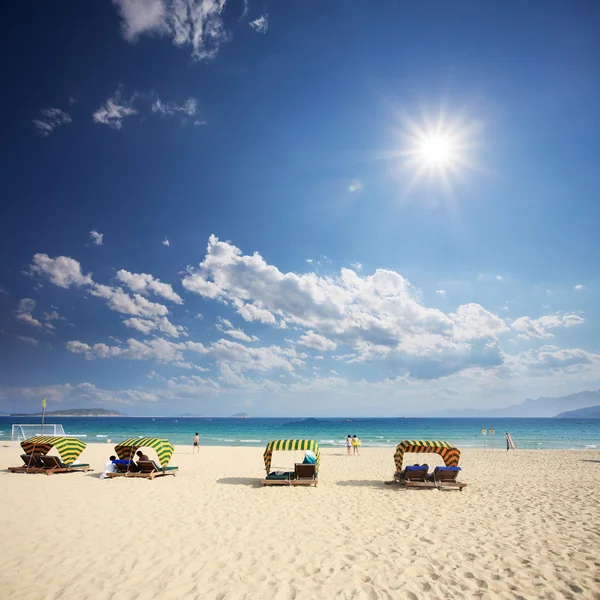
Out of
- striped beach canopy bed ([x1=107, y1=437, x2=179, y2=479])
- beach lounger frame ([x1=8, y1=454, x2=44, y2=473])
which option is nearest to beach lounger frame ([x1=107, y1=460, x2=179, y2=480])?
striped beach canopy bed ([x1=107, y1=437, x2=179, y2=479])

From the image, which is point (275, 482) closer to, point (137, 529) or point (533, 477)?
point (137, 529)

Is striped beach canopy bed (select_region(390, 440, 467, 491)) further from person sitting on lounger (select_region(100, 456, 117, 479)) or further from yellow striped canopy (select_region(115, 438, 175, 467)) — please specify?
person sitting on lounger (select_region(100, 456, 117, 479))

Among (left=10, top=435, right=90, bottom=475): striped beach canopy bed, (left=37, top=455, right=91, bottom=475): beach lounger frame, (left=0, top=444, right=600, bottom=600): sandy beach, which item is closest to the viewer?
(left=0, top=444, right=600, bottom=600): sandy beach

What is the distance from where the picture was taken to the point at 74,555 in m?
Answer: 7.60

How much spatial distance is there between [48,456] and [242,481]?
29.3 feet

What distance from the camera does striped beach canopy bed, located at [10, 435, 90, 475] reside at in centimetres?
1748

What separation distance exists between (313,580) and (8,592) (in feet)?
15.4

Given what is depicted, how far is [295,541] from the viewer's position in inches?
332

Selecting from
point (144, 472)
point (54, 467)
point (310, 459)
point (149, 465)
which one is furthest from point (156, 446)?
point (310, 459)

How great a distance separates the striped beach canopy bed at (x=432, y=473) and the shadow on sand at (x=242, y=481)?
5.45 m

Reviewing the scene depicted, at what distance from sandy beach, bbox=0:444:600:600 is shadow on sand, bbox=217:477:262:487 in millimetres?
864

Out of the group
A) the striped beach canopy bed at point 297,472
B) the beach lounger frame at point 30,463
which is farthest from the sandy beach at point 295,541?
the beach lounger frame at point 30,463

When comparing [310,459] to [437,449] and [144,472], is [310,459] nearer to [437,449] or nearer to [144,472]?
[437,449]

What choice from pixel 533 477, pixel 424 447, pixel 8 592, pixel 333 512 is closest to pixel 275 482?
pixel 333 512
